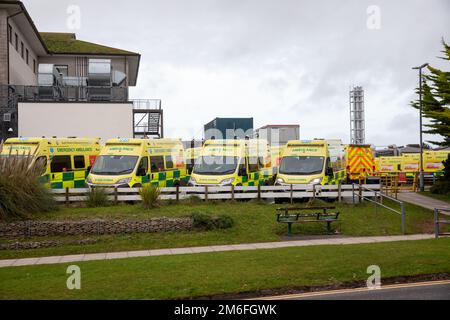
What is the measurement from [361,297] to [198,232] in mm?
8430

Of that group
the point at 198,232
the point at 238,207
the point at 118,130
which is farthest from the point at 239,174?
the point at 118,130

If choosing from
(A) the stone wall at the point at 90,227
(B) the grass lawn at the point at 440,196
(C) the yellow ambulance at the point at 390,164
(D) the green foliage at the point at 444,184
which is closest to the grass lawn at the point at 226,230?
(A) the stone wall at the point at 90,227

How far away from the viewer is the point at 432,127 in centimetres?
3184

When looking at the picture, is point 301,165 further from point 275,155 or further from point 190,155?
point 190,155

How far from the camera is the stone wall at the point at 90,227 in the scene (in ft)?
52.0

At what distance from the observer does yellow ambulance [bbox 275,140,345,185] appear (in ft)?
73.3

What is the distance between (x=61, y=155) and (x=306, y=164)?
34.2 feet

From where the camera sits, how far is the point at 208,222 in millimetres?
17031

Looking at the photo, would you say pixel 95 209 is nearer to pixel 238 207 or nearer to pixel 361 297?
pixel 238 207

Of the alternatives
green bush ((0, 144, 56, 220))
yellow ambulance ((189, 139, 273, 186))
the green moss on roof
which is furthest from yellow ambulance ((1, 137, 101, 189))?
the green moss on roof

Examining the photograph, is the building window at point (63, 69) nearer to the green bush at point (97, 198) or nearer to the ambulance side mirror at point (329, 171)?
the green bush at point (97, 198)

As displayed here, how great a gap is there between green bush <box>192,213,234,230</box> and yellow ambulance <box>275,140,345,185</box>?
5709 millimetres

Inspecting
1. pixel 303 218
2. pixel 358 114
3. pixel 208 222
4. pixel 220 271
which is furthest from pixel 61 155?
pixel 358 114

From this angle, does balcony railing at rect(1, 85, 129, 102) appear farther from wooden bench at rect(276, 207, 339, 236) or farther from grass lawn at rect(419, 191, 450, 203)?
wooden bench at rect(276, 207, 339, 236)
